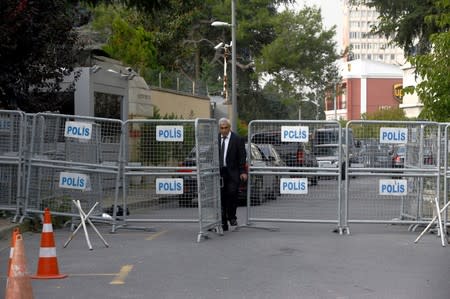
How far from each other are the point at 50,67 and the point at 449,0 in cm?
831

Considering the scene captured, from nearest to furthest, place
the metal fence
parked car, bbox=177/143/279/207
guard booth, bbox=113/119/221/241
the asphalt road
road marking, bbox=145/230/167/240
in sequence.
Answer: the asphalt road → road marking, bbox=145/230/167/240 → guard booth, bbox=113/119/221/241 → parked car, bbox=177/143/279/207 → the metal fence

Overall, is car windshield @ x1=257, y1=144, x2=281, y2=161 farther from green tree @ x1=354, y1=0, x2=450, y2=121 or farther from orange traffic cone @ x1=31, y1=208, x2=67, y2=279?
orange traffic cone @ x1=31, y1=208, x2=67, y2=279

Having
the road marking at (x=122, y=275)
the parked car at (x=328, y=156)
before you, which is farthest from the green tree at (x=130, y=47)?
the road marking at (x=122, y=275)

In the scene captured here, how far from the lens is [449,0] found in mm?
17562

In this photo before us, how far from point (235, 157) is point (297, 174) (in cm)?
113

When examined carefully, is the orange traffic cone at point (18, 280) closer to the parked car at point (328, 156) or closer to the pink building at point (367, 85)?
the parked car at point (328, 156)

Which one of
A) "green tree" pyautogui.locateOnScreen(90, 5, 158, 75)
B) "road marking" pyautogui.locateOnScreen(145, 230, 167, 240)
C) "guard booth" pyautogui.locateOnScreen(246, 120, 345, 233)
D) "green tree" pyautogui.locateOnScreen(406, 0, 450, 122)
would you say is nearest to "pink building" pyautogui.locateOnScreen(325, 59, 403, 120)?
"green tree" pyautogui.locateOnScreen(90, 5, 158, 75)

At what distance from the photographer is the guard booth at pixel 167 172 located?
1410 centimetres

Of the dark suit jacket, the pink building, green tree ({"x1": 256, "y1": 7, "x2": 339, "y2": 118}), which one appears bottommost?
the dark suit jacket

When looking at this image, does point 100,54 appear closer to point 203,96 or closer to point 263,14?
point 203,96

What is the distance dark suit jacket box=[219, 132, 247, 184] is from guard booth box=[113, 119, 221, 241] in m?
0.43

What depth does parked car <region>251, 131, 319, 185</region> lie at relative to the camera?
14977mm

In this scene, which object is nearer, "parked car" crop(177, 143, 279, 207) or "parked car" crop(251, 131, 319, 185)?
"parked car" crop(177, 143, 279, 207)

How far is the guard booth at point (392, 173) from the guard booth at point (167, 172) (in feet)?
7.97
